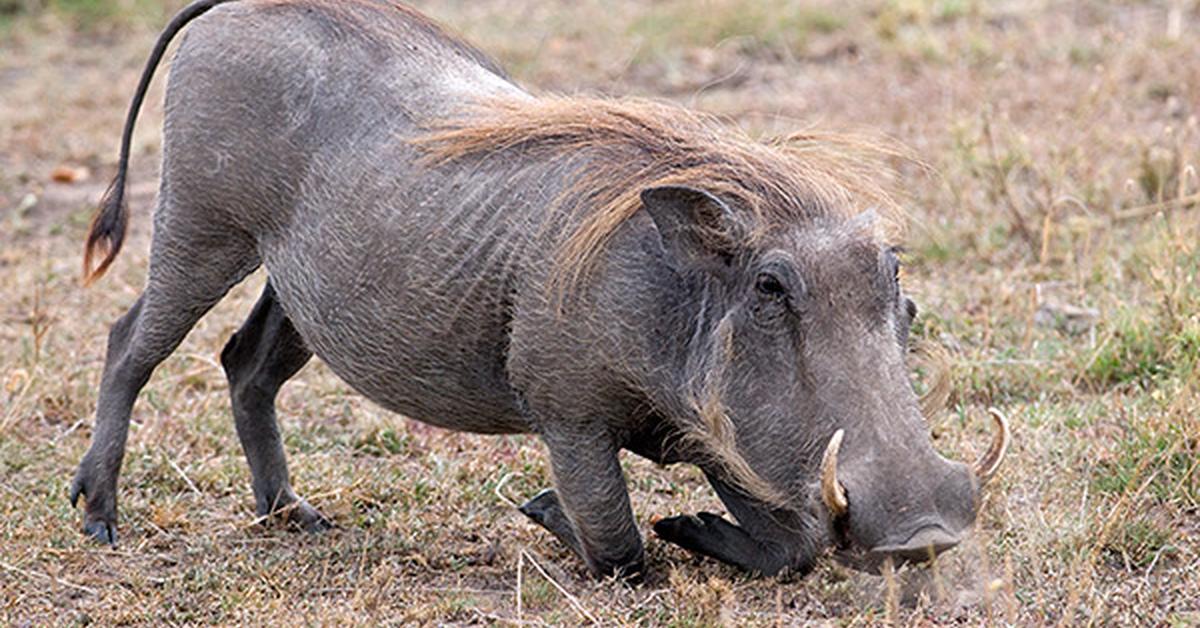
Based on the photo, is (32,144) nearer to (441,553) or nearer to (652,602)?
(441,553)

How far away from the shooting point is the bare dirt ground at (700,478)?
3562 millimetres

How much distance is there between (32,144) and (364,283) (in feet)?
14.6

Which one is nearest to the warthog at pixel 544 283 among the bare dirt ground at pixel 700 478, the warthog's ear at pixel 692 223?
the warthog's ear at pixel 692 223

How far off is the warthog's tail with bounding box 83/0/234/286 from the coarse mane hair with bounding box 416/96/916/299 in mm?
857

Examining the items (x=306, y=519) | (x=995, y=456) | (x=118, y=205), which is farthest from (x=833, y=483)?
(x=118, y=205)

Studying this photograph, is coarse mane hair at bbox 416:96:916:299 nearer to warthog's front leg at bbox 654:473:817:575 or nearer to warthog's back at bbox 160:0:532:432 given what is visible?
warthog's back at bbox 160:0:532:432

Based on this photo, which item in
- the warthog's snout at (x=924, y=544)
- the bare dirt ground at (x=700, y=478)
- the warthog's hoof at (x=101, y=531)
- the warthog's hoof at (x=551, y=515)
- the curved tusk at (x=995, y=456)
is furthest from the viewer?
the warthog's hoof at (x=101, y=531)

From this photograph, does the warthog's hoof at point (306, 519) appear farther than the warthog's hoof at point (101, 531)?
Yes

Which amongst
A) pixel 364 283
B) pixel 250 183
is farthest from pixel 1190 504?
pixel 250 183

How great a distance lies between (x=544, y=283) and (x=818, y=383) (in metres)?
0.61

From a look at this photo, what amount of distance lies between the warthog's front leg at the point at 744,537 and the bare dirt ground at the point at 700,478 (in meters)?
0.05

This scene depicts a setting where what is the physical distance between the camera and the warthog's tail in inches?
169

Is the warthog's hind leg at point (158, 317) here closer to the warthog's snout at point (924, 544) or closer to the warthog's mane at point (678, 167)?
the warthog's mane at point (678, 167)

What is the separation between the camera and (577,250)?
11.3 ft
